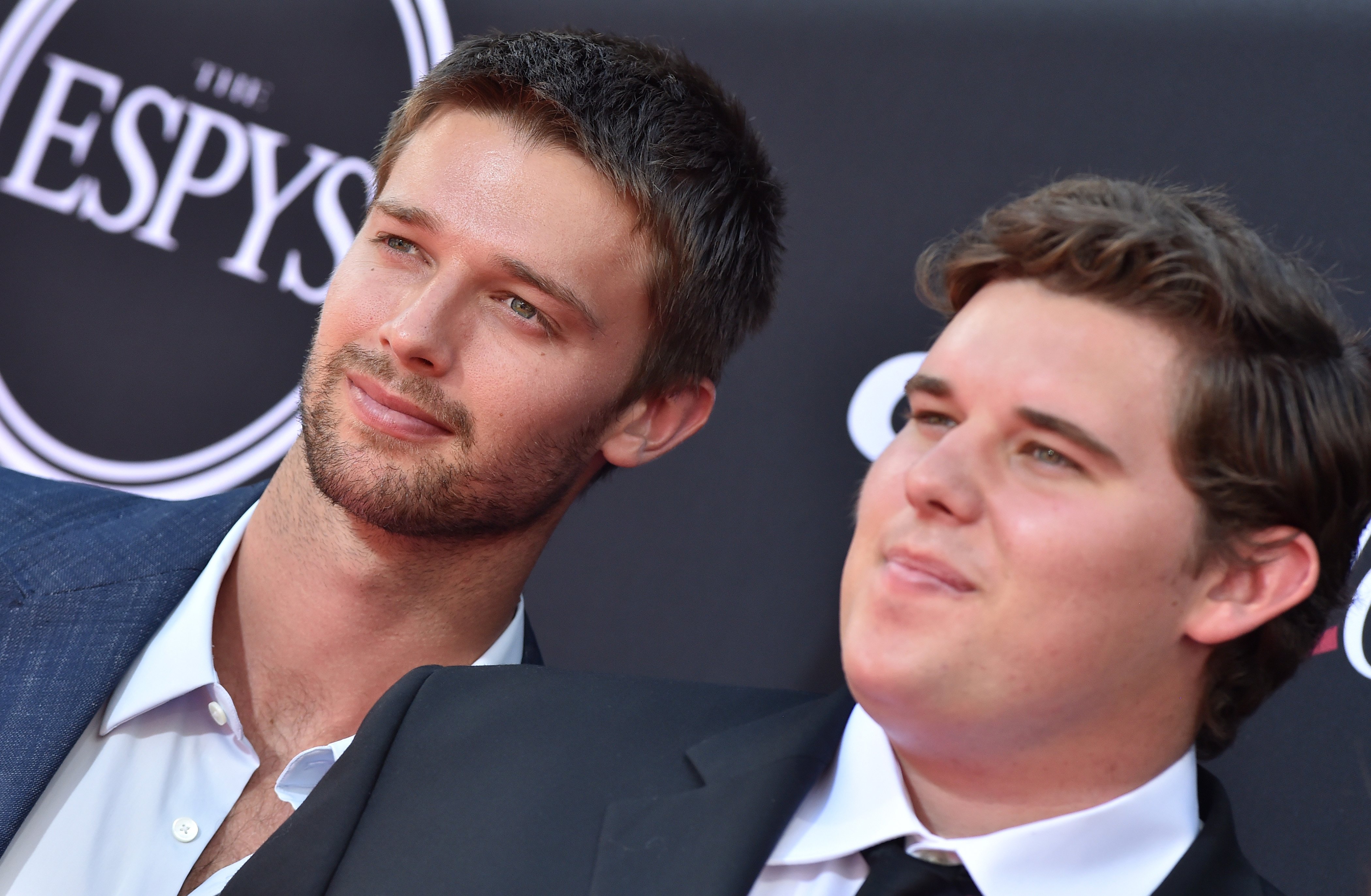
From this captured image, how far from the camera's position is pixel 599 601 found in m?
2.68

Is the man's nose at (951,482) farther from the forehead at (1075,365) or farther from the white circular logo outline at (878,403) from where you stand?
the white circular logo outline at (878,403)

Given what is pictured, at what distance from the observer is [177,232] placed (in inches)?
112

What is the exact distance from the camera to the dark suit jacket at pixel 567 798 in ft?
5.15

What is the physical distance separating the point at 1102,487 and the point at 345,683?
4.12 ft

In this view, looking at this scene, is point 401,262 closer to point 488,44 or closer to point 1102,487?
point 488,44

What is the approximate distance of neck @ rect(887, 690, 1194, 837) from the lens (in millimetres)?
1574

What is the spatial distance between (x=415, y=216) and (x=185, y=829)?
98 centimetres

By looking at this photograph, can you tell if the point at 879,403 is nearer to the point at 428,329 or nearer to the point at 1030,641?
the point at 428,329

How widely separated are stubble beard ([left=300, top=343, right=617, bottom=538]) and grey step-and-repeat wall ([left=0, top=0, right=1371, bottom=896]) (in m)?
0.55

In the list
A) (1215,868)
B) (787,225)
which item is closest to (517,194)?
(787,225)

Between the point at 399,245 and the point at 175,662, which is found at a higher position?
the point at 399,245

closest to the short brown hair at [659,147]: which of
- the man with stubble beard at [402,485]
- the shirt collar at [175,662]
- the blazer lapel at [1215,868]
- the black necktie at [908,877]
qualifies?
the man with stubble beard at [402,485]

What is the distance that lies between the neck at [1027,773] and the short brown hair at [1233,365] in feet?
0.53

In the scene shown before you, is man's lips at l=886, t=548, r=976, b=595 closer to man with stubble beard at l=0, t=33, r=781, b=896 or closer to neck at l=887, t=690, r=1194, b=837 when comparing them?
neck at l=887, t=690, r=1194, b=837
